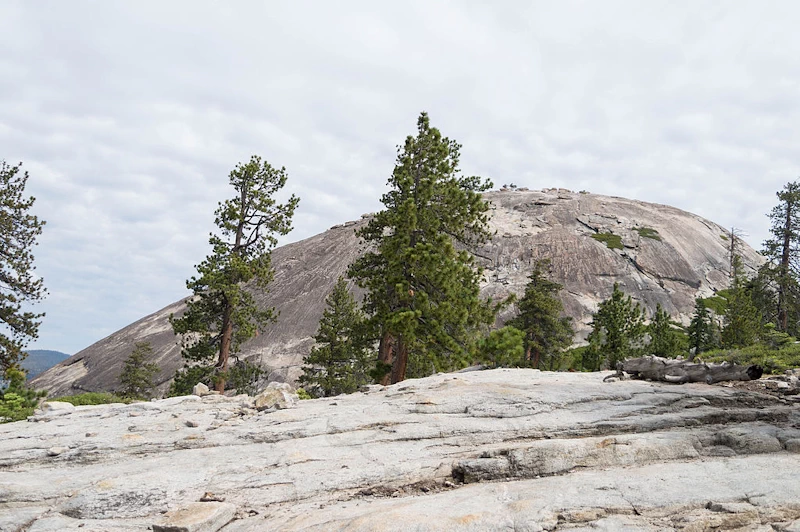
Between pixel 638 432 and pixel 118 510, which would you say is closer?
pixel 118 510

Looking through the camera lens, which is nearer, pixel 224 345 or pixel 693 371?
pixel 693 371

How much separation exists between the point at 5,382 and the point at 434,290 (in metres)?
22.2

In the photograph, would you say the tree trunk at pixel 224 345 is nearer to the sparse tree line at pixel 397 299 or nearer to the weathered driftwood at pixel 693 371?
the sparse tree line at pixel 397 299

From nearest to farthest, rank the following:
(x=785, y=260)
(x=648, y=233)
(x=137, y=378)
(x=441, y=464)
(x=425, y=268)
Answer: (x=441, y=464), (x=425, y=268), (x=785, y=260), (x=137, y=378), (x=648, y=233)

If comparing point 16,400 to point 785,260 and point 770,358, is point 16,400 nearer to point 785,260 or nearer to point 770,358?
point 770,358

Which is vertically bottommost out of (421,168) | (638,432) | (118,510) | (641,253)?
(118,510)

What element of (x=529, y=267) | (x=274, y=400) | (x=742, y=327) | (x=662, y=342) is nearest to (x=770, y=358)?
(x=274, y=400)

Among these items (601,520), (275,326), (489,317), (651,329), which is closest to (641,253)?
Result: (651,329)

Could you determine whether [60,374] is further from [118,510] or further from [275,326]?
[118,510]

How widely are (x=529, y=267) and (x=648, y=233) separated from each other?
21737 millimetres

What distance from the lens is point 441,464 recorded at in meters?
8.48

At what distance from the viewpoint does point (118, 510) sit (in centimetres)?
780

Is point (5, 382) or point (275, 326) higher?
point (275, 326)

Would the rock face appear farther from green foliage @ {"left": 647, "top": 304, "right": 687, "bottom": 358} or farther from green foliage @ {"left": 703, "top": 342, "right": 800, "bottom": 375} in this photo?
green foliage @ {"left": 703, "top": 342, "right": 800, "bottom": 375}
